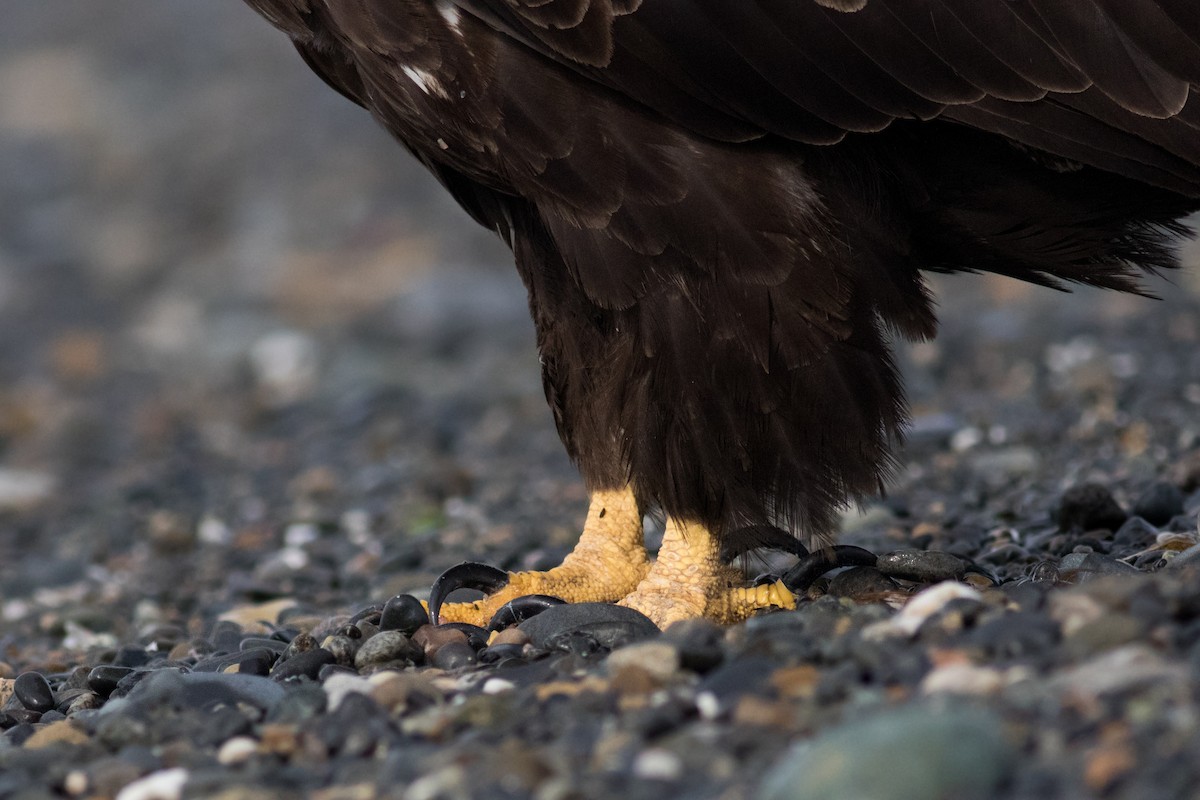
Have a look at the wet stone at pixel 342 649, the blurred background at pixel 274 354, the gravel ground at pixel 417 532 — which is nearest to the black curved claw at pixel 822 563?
the gravel ground at pixel 417 532

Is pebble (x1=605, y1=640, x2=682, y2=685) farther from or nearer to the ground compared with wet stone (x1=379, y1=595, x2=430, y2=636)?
nearer to the ground

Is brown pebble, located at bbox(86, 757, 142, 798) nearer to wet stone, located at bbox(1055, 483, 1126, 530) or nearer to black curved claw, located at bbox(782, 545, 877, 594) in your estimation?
black curved claw, located at bbox(782, 545, 877, 594)

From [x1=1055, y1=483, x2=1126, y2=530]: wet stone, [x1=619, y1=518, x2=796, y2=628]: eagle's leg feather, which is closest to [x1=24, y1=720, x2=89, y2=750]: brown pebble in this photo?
[x1=619, y1=518, x2=796, y2=628]: eagle's leg feather

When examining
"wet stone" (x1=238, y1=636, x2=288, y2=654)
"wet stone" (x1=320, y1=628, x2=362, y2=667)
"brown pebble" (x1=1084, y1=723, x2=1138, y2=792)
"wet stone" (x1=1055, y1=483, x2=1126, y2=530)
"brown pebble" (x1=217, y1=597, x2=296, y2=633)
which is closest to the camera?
"brown pebble" (x1=1084, y1=723, x2=1138, y2=792)

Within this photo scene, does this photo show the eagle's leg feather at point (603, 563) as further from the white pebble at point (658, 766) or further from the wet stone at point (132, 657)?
the white pebble at point (658, 766)

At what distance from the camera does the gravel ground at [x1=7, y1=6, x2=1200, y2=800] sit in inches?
108

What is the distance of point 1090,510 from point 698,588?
1608 millimetres

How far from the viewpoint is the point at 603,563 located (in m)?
4.97

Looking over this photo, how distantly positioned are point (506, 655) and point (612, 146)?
4.21 feet

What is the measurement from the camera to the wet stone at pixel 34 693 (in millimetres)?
4102

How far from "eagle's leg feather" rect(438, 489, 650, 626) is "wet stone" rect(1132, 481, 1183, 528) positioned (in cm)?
175

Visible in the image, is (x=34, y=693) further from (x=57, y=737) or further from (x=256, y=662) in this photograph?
(x=57, y=737)

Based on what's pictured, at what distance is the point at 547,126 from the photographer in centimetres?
396

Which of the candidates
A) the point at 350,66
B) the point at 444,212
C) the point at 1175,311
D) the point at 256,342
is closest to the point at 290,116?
the point at 444,212
